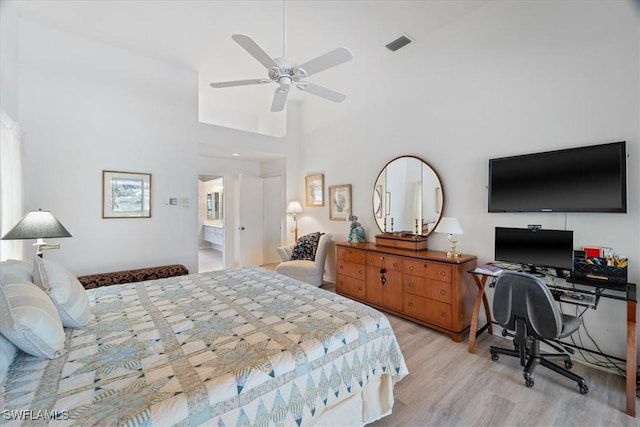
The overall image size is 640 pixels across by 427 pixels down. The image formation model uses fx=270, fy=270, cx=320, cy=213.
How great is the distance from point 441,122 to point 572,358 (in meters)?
2.70

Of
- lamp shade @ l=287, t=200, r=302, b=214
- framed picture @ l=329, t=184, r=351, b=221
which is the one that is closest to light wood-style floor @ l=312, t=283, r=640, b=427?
framed picture @ l=329, t=184, r=351, b=221

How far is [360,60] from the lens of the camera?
13.0ft

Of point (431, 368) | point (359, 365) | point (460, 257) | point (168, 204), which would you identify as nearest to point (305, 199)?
point (168, 204)

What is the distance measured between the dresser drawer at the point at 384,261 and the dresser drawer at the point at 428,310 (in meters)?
0.36

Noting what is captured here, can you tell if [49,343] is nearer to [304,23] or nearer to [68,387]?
[68,387]

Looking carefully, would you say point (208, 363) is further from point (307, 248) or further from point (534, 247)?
point (307, 248)

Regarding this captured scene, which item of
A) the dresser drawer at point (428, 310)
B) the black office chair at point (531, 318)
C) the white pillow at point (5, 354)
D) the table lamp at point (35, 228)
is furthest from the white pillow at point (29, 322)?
the dresser drawer at point (428, 310)

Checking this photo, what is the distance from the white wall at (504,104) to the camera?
222cm

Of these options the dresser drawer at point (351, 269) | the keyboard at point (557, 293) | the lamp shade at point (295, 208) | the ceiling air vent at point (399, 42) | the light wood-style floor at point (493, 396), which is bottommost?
the light wood-style floor at point (493, 396)

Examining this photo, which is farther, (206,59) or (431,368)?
(206,59)

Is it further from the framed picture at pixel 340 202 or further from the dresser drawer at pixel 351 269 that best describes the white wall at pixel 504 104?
the dresser drawer at pixel 351 269

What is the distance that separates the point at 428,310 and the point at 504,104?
2327 mm

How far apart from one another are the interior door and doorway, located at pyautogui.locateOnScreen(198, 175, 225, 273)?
1.99 metres

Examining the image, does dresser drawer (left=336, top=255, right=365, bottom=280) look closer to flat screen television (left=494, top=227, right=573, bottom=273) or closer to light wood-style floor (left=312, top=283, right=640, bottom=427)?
light wood-style floor (left=312, top=283, right=640, bottom=427)
